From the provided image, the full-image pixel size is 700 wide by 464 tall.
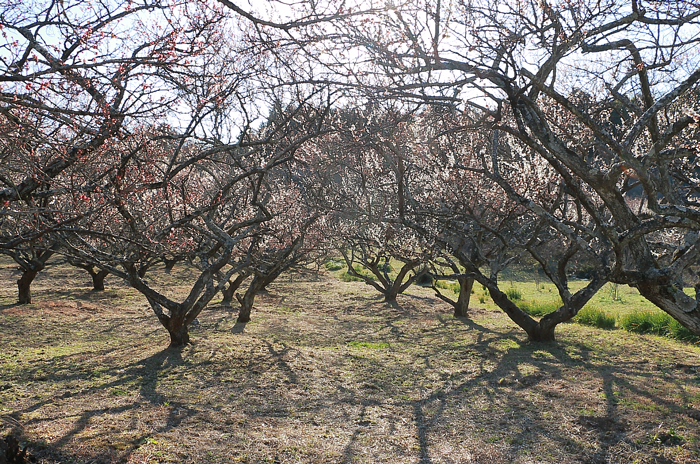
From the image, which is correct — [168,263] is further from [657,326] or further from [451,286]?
[657,326]

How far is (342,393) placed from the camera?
7.11m

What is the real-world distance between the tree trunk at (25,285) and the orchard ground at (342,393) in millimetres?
843

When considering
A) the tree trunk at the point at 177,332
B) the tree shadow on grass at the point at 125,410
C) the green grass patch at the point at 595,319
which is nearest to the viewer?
the tree shadow on grass at the point at 125,410

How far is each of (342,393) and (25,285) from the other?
1031 cm

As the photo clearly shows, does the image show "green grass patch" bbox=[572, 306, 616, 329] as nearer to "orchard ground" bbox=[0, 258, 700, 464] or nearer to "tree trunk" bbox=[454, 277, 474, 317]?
"orchard ground" bbox=[0, 258, 700, 464]

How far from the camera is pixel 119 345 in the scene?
9.81 metres

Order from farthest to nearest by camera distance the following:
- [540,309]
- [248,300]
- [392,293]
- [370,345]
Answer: [392,293] < [540,309] < [248,300] < [370,345]

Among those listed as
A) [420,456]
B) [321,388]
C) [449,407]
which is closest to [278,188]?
[321,388]

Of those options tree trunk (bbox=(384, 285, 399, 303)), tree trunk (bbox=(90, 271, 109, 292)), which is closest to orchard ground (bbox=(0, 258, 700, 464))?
tree trunk (bbox=(90, 271, 109, 292))

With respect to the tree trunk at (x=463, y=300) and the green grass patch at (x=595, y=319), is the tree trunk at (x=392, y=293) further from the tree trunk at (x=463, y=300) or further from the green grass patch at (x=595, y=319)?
the green grass patch at (x=595, y=319)

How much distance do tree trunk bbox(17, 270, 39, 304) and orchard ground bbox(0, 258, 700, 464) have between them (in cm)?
84

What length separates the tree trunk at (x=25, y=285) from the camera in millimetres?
13016

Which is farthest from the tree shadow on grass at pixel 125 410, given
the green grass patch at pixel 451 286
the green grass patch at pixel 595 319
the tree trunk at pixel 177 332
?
the green grass patch at pixel 451 286

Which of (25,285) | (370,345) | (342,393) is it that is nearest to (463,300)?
(370,345)
